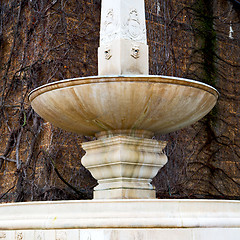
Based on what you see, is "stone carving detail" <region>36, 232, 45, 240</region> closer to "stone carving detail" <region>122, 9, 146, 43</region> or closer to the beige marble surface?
the beige marble surface

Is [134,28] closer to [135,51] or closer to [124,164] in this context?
[135,51]

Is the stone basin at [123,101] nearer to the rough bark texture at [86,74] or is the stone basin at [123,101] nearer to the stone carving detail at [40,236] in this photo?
the stone carving detail at [40,236]

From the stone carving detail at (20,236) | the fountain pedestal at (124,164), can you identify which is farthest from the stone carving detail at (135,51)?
the stone carving detail at (20,236)

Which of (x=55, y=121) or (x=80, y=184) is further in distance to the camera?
(x=80, y=184)

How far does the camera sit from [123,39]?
17.3ft

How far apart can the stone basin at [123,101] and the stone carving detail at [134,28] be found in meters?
1.08

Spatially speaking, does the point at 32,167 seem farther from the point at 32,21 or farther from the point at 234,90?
the point at 234,90

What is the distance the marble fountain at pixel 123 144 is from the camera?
137 inches

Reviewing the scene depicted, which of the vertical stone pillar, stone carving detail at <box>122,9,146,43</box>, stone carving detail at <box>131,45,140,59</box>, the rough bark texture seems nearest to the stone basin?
the vertical stone pillar

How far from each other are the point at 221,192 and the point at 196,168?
0.76 m

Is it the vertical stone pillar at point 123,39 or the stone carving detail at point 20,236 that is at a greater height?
the vertical stone pillar at point 123,39

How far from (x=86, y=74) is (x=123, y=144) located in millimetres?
3623

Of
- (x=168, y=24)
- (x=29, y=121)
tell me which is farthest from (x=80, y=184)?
(x=168, y=24)

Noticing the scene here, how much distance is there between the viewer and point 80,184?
789 cm
